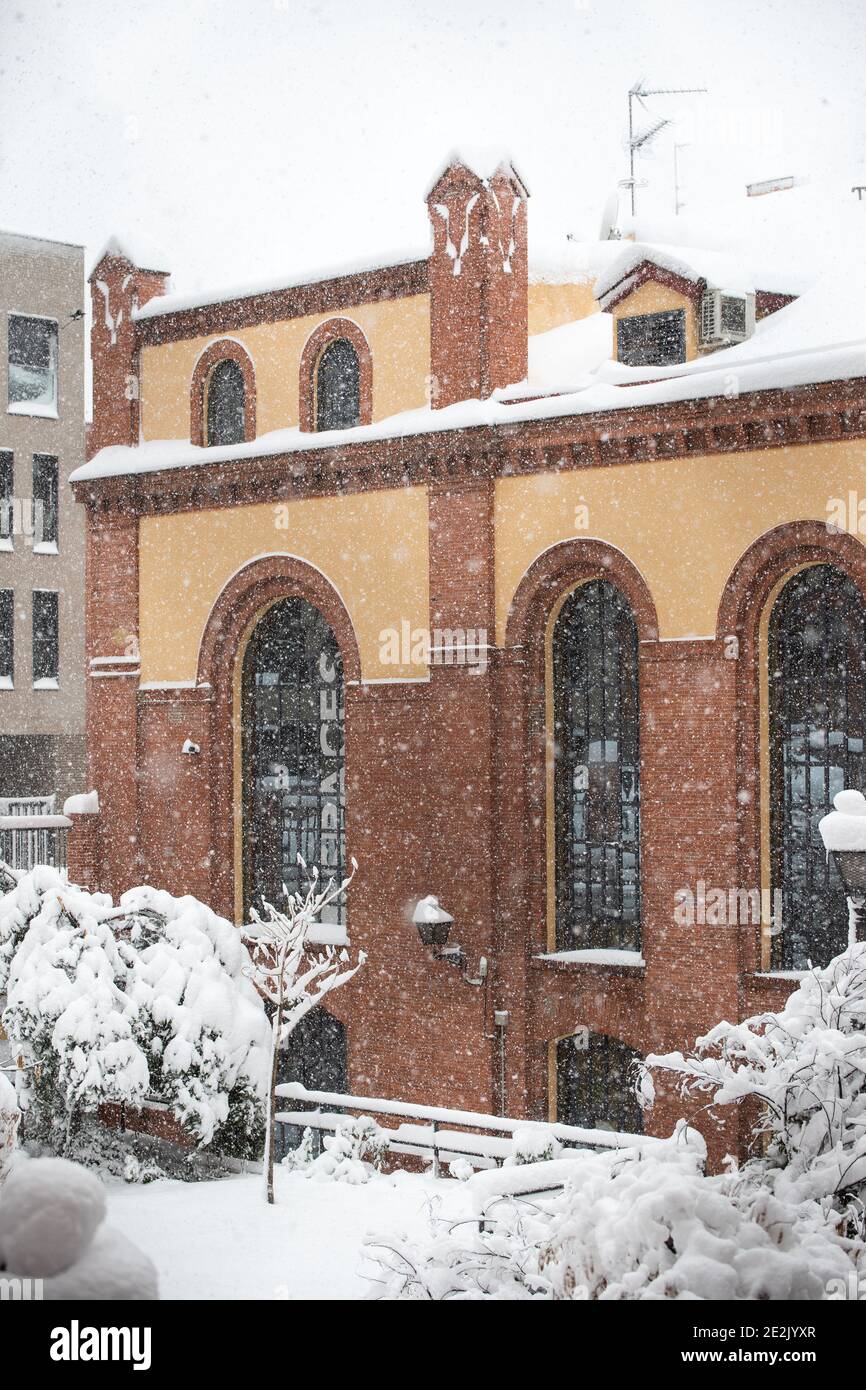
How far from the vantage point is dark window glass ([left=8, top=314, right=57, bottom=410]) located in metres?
28.0

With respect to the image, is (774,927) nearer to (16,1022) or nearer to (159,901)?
(159,901)

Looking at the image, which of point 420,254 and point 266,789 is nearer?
point 420,254

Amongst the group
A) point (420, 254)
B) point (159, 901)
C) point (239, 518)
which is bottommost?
point (159, 901)

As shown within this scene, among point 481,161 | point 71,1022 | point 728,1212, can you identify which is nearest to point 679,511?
point 481,161

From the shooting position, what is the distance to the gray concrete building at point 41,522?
28062 millimetres

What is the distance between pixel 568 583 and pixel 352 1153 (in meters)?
6.19

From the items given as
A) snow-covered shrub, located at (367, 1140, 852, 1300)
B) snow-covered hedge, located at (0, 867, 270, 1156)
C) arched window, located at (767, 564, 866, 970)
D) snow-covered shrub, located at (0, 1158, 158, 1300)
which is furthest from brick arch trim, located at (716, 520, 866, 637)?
snow-covered shrub, located at (0, 1158, 158, 1300)

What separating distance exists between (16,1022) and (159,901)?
75.5 inches

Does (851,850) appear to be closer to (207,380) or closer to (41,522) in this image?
(207,380)

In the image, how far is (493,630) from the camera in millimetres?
16703

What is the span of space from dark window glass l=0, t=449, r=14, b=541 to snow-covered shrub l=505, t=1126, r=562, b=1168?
59.9ft

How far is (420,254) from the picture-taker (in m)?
17.4
